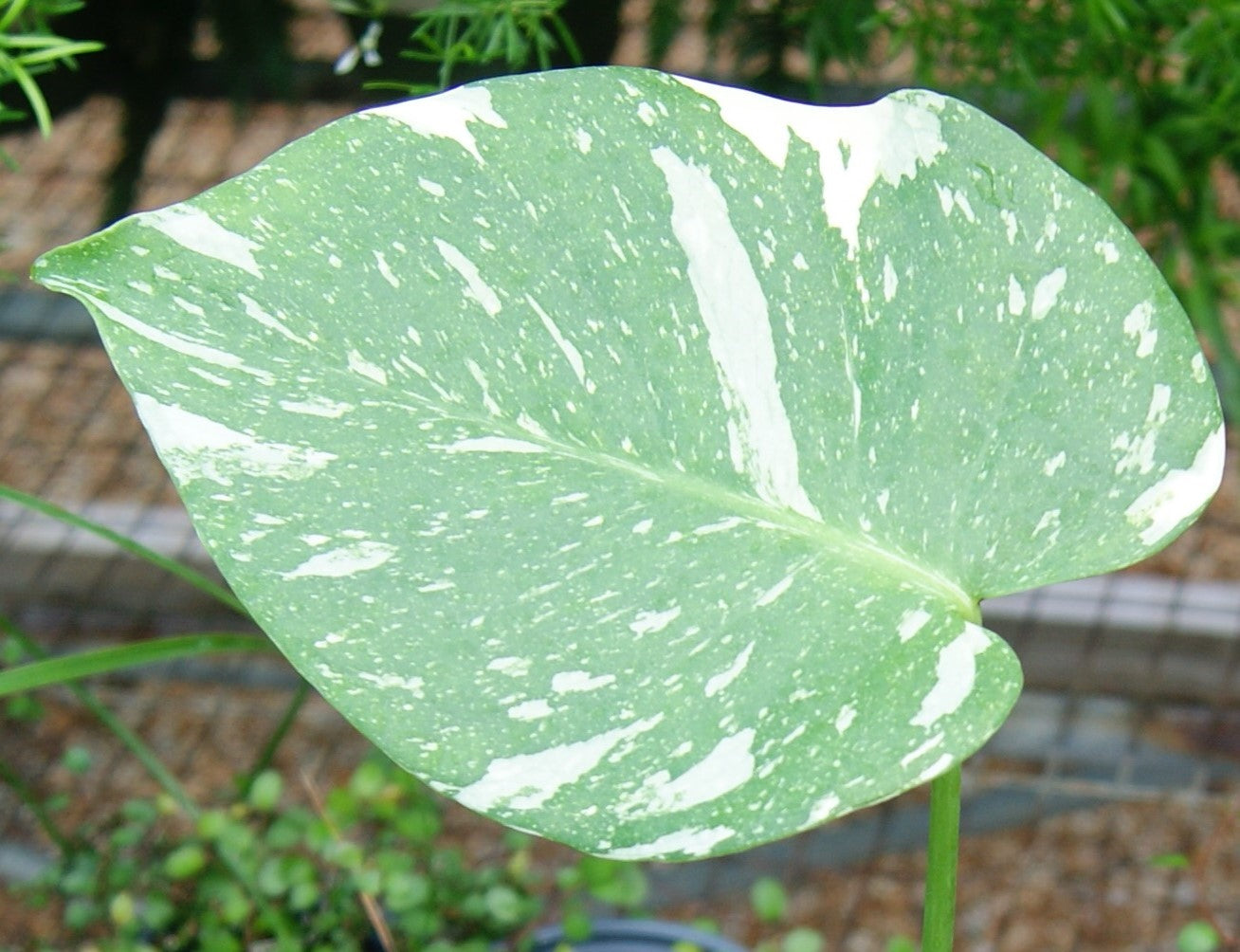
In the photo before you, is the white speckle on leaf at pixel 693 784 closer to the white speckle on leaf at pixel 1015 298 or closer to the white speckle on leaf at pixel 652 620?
the white speckle on leaf at pixel 652 620

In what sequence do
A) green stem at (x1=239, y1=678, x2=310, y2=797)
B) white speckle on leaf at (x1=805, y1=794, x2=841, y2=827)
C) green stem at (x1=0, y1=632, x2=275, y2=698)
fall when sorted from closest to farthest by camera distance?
white speckle on leaf at (x1=805, y1=794, x2=841, y2=827) < green stem at (x1=0, y1=632, x2=275, y2=698) < green stem at (x1=239, y1=678, x2=310, y2=797)

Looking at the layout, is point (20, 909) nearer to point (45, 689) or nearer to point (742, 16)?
point (45, 689)

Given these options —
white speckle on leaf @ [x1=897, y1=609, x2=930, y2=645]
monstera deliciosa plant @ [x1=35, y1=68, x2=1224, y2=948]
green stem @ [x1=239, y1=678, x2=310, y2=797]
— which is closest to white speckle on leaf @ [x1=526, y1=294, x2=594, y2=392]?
monstera deliciosa plant @ [x1=35, y1=68, x2=1224, y2=948]

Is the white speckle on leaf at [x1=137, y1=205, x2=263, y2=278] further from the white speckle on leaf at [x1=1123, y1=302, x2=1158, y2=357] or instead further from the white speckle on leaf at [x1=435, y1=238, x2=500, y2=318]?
the white speckle on leaf at [x1=1123, y1=302, x2=1158, y2=357]

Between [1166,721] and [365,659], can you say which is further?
[1166,721]

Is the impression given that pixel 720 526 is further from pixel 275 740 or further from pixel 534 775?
pixel 275 740

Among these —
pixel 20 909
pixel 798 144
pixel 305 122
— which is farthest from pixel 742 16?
pixel 20 909
